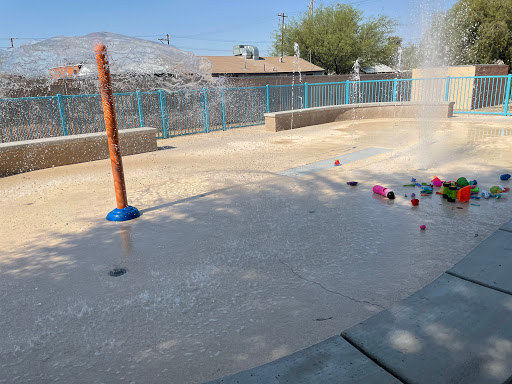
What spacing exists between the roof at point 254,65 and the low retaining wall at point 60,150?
1307cm

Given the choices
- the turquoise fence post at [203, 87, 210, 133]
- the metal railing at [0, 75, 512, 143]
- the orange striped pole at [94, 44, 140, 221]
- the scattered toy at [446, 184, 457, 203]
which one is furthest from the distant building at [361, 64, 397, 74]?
the orange striped pole at [94, 44, 140, 221]

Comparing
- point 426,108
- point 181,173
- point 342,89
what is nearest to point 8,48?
point 181,173

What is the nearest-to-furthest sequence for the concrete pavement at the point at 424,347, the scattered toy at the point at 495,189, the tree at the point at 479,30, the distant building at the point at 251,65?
the concrete pavement at the point at 424,347 → the scattered toy at the point at 495,189 → the distant building at the point at 251,65 → the tree at the point at 479,30

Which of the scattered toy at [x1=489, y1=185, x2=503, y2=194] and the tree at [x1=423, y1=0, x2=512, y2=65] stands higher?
the tree at [x1=423, y1=0, x2=512, y2=65]

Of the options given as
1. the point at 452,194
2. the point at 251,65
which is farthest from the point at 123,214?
the point at 251,65

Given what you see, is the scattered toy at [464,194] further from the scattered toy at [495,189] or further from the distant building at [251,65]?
the distant building at [251,65]

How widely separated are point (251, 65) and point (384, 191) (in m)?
22.9

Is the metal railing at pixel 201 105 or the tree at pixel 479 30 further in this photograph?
the tree at pixel 479 30

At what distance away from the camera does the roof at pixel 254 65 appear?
2424 cm

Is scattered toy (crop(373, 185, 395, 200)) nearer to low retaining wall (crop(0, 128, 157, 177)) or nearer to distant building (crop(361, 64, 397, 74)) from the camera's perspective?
low retaining wall (crop(0, 128, 157, 177))

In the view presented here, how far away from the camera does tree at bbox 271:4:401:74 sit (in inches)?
1313

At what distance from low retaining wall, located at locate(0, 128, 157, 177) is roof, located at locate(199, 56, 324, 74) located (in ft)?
42.9

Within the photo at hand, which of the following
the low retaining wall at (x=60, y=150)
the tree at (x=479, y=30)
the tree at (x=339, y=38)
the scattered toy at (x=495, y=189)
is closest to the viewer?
the scattered toy at (x=495, y=189)

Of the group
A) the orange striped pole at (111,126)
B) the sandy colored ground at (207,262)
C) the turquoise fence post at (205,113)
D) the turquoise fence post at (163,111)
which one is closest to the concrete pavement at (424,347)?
the sandy colored ground at (207,262)
